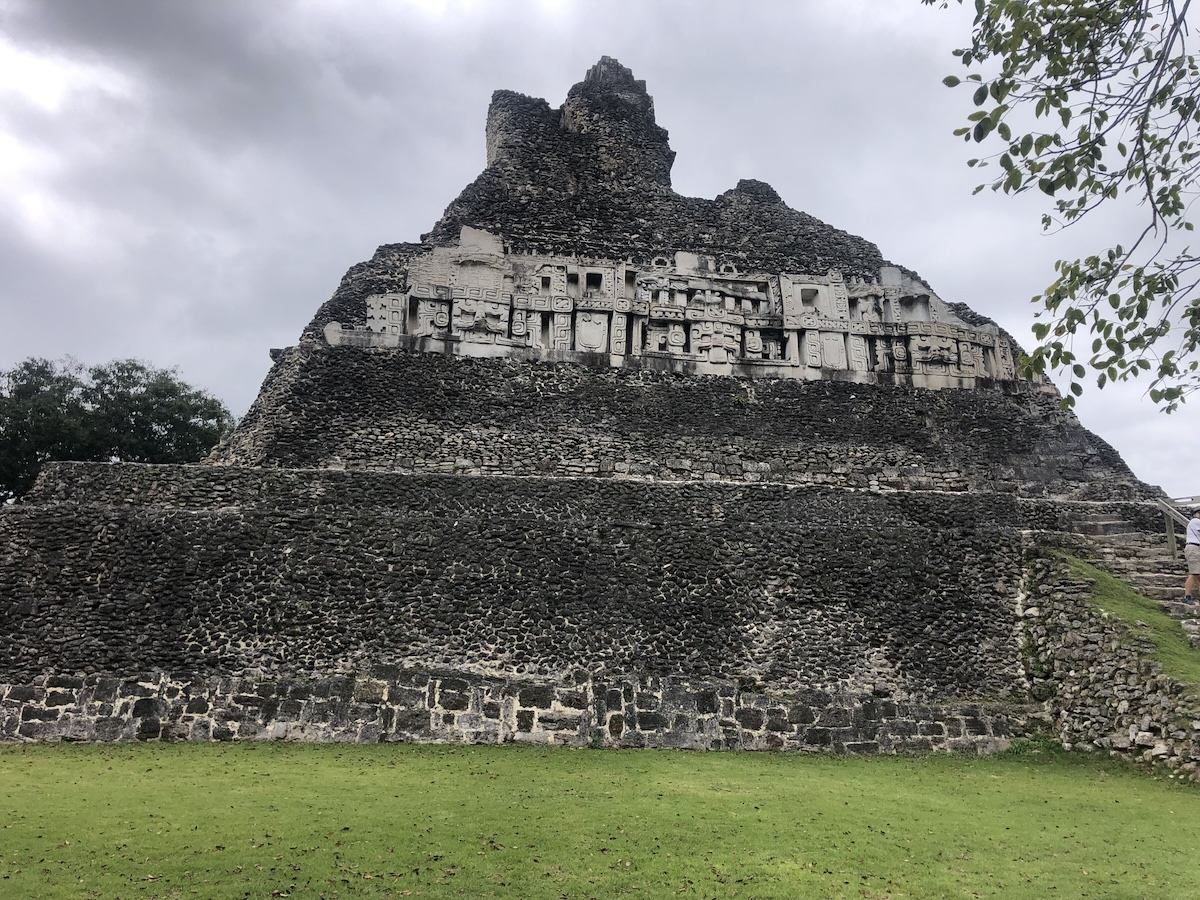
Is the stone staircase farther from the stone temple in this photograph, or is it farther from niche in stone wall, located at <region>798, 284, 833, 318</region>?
niche in stone wall, located at <region>798, 284, 833, 318</region>

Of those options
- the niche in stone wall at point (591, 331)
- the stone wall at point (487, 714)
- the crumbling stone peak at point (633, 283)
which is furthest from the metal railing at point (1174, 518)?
the niche in stone wall at point (591, 331)

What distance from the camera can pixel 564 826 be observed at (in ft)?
24.1

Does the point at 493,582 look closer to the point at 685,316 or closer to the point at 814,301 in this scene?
the point at 685,316

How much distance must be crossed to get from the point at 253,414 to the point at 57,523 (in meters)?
4.48

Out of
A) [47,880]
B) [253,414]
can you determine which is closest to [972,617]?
[47,880]

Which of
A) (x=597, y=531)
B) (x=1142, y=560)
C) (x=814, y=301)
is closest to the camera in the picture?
(x=597, y=531)

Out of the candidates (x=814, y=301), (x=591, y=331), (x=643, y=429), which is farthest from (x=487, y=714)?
(x=814, y=301)

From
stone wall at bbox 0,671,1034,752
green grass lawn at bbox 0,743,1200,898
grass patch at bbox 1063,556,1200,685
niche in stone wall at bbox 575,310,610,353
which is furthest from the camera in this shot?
niche in stone wall at bbox 575,310,610,353

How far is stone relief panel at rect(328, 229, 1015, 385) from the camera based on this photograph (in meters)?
19.0

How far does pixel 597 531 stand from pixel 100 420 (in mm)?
21553

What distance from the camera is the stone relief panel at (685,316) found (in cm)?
1902

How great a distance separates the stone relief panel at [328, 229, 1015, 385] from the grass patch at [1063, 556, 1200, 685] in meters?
7.86

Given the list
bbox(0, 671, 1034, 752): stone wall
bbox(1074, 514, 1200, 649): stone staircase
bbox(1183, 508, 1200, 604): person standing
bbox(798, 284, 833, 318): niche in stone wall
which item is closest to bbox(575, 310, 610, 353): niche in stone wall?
bbox(798, 284, 833, 318): niche in stone wall

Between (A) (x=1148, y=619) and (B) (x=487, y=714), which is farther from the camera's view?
(A) (x=1148, y=619)
